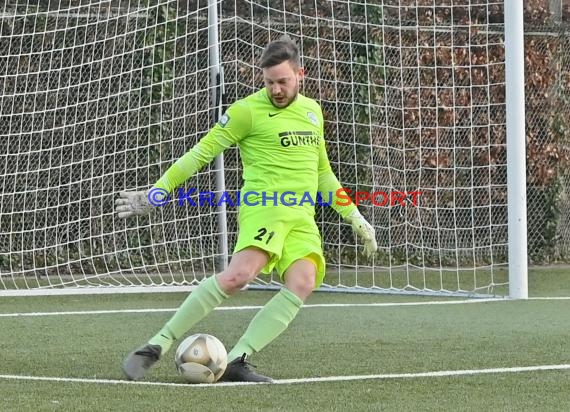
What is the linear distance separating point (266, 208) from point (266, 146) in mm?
343

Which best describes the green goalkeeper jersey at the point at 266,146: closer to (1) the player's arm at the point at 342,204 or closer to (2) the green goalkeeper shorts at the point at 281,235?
(2) the green goalkeeper shorts at the point at 281,235

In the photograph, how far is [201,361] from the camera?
5805 millimetres

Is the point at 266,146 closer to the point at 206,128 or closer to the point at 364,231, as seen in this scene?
the point at 364,231

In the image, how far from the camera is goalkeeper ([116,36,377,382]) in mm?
6016

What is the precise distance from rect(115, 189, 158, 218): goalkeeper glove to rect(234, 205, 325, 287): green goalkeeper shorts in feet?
1.62

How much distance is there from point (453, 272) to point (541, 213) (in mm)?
1910

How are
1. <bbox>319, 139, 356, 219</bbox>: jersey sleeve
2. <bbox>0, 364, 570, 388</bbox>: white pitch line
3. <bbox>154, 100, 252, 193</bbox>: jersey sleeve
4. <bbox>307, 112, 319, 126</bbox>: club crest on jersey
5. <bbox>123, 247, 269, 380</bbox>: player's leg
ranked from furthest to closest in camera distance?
<bbox>319, 139, 356, 219</bbox>: jersey sleeve < <bbox>307, 112, 319, 126</bbox>: club crest on jersey < <bbox>154, 100, 252, 193</bbox>: jersey sleeve < <bbox>123, 247, 269, 380</bbox>: player's leg < <bbox>0, 364, 570, 388</bbox>: white pitch line

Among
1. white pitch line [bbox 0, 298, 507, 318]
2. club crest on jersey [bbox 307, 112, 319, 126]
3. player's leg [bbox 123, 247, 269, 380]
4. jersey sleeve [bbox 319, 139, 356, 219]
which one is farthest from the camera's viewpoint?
white pitch line [bbox 0, 298, 507, 318]

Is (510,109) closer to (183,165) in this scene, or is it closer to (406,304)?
(406,304)

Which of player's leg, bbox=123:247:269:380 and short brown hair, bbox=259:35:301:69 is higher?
short brown hair, bbox=259:35:301:69

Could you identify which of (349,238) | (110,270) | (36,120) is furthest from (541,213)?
(36,120)

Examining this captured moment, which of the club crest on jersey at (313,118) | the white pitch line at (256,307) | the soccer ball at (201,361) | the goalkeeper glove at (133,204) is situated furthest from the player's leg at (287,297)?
the white pitch line at (256,307)

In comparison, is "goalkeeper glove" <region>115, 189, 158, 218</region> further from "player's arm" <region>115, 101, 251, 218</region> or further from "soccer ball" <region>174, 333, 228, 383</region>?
"soccer ball" <region>174, 333, 228, 383</region>

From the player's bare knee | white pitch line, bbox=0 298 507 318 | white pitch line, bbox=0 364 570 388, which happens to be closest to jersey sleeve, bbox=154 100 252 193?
the player's bare knee
